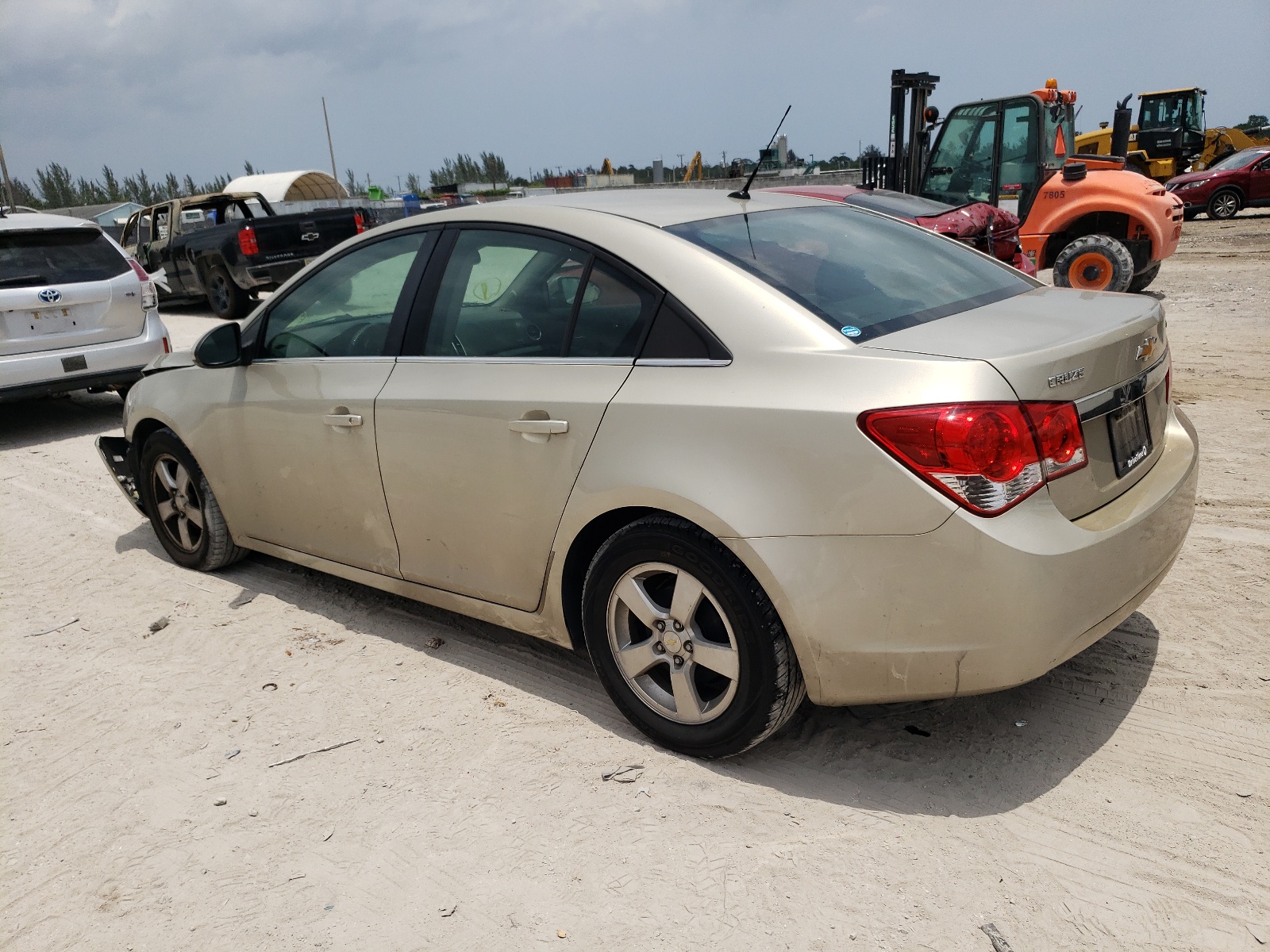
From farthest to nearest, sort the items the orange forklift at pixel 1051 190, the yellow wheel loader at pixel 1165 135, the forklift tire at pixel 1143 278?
the yellow wheel loader at pixel 1165 135 < the forklift tire at pixel 1143 278 < the orange forklift at pixel 1051 190

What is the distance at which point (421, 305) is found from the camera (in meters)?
3.65

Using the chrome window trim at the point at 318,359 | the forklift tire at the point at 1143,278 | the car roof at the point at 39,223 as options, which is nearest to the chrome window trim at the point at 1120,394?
the chrome window trim at the point at 318,359

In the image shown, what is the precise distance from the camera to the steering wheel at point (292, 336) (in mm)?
4043

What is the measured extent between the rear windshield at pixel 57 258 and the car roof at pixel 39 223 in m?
0.04

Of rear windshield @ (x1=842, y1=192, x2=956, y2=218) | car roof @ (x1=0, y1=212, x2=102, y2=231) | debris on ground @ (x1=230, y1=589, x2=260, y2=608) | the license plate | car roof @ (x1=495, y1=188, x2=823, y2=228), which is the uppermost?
car roof @ (x1=0, y1=212, x2=102, y2=231)

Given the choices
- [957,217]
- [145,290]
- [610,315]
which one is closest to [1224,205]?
[957,217]

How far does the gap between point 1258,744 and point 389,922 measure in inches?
100

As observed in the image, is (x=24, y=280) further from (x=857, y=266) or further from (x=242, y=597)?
(x=857, y=266)

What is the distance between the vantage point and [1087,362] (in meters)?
2.61

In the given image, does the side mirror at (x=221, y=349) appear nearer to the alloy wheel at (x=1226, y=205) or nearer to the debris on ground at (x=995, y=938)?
the debris on ground at (x=995, y=938)

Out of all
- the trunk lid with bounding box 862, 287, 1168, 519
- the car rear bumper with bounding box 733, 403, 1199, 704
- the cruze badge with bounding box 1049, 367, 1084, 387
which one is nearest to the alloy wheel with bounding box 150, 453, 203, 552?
the car rear bumper with bounding box 733, 403, 1199, 704

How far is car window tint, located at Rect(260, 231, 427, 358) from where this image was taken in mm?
3797

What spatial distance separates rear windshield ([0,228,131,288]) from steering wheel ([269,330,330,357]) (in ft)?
16.6

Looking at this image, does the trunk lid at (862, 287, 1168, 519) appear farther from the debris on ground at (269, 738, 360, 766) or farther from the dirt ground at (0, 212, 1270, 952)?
the debris on ground at (269, 738, 360, 766)
